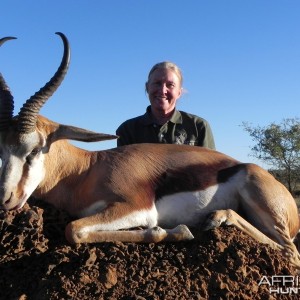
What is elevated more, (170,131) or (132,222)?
(170,131)

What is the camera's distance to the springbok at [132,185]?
4340mm

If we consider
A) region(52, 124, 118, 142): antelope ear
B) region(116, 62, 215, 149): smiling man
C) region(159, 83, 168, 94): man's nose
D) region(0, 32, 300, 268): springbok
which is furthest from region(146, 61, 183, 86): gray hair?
region(52, 124, 118, 142): antelope ear

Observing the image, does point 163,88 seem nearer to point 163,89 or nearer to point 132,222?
point 163,89

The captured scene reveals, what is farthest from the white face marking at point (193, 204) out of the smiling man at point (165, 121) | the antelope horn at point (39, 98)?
the smiling man at point (165, 121)

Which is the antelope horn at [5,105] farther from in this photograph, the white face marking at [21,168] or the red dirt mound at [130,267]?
the red dirt mound at [130,267]

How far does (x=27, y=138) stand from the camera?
Result: 4.44m

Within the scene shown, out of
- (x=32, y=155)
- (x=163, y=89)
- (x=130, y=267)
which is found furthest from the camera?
(x=163, y=89)

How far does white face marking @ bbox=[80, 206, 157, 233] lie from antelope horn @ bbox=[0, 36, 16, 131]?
1312 millimetres

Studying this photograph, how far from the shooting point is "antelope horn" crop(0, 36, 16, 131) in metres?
4.50

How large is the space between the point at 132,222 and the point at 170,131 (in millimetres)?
3180

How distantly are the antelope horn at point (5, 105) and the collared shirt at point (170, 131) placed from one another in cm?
292

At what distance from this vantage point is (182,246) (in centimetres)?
414

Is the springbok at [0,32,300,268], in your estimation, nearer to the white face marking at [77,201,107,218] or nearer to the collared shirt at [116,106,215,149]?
the white face marking at [77,201,107,218]

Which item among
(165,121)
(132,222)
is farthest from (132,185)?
(165,121)
